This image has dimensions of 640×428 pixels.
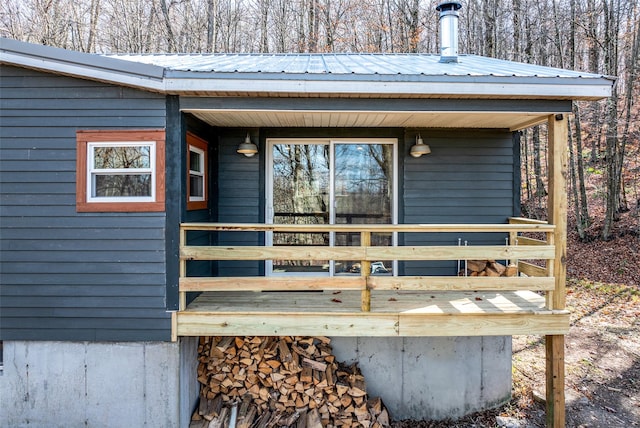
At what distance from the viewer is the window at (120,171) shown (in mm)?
3668

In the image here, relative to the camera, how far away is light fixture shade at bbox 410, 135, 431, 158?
4824mm

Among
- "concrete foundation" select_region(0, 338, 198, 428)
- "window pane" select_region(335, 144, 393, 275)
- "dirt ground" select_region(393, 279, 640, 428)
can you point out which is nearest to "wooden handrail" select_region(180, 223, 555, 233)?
"concrete foundation" select_region(0, 338, 198, 428)

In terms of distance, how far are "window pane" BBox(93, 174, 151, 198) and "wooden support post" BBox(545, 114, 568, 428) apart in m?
4.23

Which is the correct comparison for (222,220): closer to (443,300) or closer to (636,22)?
(443,300)

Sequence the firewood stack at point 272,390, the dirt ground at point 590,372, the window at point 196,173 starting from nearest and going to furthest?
1. the firewood stack at point 272,390
2. the window at point 196,173
3. the dirt ground at point 590,372

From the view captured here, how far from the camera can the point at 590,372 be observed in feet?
17.6

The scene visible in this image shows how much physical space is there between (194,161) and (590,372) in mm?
6450

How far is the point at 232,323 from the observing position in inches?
144

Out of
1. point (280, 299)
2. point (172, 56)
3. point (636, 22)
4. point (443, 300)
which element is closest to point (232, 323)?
point (280, 299)

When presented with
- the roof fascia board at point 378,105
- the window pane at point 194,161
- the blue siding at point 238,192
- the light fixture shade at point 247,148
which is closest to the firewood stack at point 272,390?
the blue siding at point 238,192

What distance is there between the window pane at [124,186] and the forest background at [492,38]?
10.0 metres

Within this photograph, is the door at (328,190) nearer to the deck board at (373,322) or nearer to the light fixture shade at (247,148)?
the light fixture shade at (247,148)

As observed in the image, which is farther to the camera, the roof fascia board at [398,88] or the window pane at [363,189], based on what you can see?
the window pane at [363,189]

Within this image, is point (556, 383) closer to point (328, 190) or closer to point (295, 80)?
point (328, 190)
